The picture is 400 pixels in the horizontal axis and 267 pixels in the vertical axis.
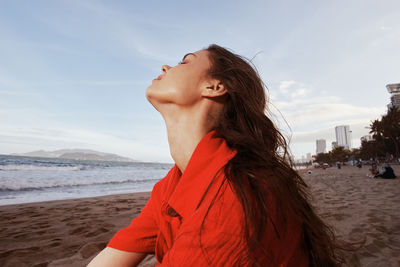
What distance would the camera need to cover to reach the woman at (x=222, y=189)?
0.68 metres

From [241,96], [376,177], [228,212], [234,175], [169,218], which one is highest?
[241,96]

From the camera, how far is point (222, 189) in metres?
0.76

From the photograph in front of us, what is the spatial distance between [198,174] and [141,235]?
2.07 ft

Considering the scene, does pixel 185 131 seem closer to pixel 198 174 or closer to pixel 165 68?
pixel 198 174

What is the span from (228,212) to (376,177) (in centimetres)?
1551

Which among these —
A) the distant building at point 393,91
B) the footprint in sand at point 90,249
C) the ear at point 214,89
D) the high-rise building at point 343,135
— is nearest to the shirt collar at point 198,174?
the ear at point 214,89

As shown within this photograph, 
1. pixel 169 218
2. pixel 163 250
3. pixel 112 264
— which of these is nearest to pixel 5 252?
pixel 112 264

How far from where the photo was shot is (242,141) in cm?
106

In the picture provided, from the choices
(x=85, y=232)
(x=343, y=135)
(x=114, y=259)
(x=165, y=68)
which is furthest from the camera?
(x=343, y=135)

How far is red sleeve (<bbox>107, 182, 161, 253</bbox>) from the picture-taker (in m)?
1.22

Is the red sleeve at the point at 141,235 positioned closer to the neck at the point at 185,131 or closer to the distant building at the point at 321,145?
the neck at the point at 185,131

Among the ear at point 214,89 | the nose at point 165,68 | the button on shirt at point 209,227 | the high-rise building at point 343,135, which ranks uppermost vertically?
the high-rise building at point 343,135

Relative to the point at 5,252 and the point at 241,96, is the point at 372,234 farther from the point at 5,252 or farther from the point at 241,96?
the point at 5,252

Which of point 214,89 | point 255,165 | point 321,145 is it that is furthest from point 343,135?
point 255,165
